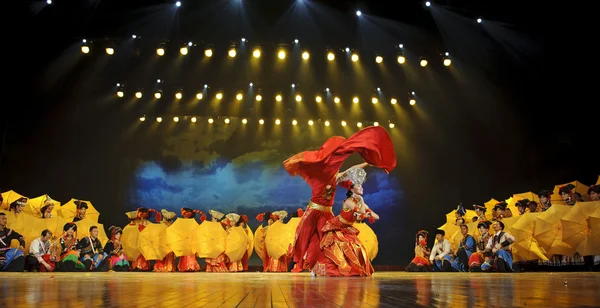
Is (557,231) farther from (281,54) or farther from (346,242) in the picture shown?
(281,54)

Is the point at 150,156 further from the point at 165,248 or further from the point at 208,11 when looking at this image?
the point at 208,11

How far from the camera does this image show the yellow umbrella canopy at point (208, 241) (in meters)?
8.22

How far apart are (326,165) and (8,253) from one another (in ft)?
17.4

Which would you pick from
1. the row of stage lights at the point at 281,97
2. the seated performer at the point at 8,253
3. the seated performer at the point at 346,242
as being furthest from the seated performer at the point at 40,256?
the seated performer at the point at 346,242

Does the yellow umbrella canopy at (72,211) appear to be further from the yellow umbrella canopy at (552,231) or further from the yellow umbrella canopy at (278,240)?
the yellow umbrella canopy at (552,231)

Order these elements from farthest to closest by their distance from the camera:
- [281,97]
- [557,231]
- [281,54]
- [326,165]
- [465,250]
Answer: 1. [281,97]
2. [281,54]
3. [465,250]
4. [557,231]
5. [326,165]

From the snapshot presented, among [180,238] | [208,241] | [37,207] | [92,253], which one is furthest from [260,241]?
[37,207]

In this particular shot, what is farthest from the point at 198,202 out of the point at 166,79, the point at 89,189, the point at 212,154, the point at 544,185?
the point at 544,185

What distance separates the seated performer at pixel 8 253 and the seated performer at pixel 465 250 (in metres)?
7.27

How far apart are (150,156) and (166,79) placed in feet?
8.55

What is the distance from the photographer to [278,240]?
7961mm

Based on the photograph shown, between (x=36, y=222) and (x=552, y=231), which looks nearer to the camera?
(x=552, y=231)

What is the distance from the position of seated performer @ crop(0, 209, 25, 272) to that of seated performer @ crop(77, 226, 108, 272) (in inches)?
38.7

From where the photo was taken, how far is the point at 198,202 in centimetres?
1170
